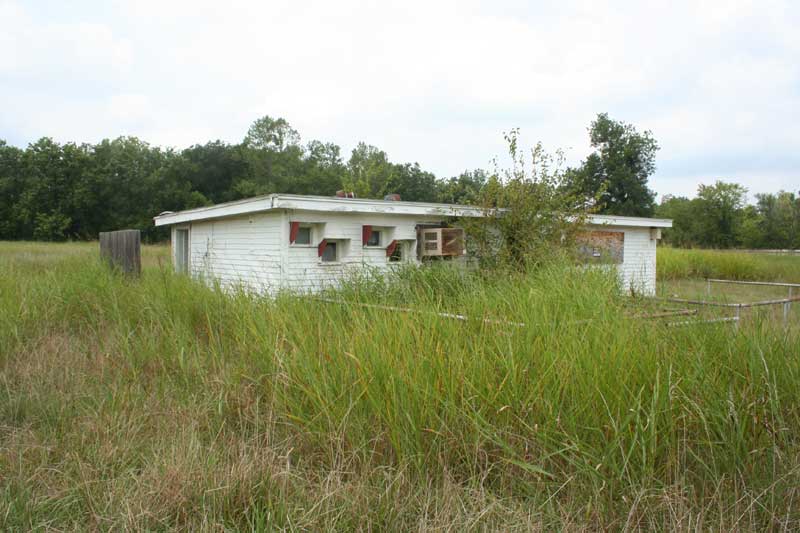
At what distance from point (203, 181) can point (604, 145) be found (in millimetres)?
35492

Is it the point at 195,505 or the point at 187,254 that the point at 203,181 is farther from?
the point at 195,505

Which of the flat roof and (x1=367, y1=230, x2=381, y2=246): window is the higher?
the flat roof

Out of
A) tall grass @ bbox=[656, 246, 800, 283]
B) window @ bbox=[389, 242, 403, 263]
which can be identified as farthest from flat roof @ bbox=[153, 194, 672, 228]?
tall grass @ bbox=[656, 246, 800, 283]

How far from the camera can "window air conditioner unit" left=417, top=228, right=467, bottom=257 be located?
10141mm

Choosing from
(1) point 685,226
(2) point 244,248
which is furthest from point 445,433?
(1) point 685,226

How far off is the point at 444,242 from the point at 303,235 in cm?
260

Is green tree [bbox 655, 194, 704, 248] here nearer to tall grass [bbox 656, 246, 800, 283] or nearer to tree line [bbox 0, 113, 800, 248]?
tree line [bbox 0, 113, 800, 248]

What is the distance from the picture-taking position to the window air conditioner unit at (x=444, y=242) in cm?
1014

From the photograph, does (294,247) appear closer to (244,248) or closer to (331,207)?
(331,207)

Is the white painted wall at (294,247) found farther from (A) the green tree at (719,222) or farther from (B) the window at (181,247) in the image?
(A) the green tree at (719,222)

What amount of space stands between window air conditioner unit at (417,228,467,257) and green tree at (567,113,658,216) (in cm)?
3879

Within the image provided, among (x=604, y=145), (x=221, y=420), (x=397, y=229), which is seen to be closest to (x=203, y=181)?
(x=604, y=145)

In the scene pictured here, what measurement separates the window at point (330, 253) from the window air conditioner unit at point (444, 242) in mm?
1714

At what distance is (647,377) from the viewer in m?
2.83
